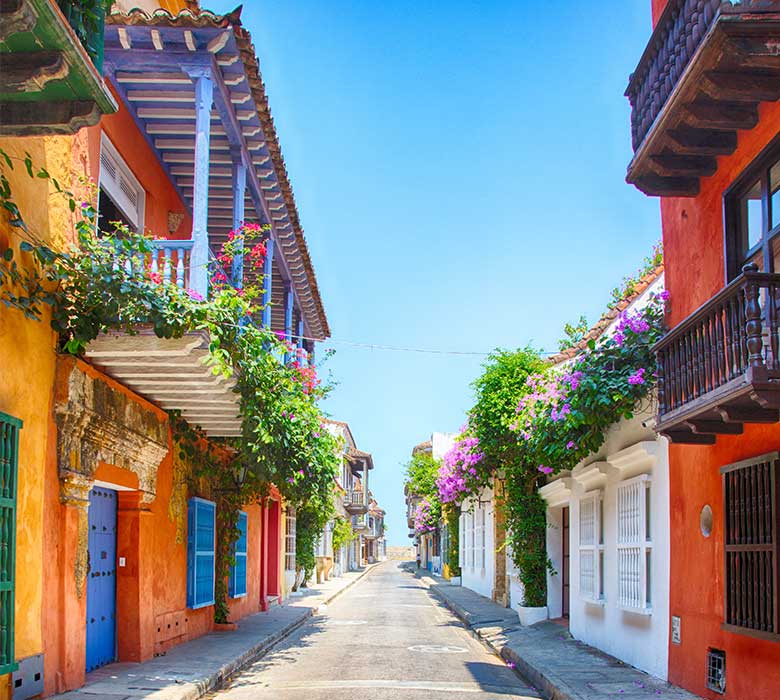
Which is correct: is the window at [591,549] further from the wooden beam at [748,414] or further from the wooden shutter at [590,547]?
the wooden beam at [748,414]

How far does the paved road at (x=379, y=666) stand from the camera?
1020 cm

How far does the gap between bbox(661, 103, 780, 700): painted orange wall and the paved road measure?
79.8 inches

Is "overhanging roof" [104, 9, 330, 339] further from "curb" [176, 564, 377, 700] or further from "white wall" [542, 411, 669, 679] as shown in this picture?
"curb" [176, 564, 377, 700]

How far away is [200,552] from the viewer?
1462cm

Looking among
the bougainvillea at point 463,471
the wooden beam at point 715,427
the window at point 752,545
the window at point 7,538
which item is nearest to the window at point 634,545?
the window at point 752,545

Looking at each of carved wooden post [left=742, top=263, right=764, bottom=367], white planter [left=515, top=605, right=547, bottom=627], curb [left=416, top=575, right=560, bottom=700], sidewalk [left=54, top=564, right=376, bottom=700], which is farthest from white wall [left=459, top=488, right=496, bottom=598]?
carved wooden post [left=742, top=263, right=764, bottom=367]

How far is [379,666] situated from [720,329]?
7168mm

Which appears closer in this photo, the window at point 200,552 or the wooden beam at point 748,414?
the wooden beam at point 748,414

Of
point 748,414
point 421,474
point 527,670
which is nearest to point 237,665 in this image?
point 527,670

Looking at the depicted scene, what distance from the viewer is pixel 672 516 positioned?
10070 millimetres

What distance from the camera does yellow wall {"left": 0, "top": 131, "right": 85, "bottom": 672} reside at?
7848mm

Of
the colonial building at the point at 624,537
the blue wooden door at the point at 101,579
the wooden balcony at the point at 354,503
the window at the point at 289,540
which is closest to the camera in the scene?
the colonial building at the point at 624,537

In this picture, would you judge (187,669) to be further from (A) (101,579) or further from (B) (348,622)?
(B) (348,622)

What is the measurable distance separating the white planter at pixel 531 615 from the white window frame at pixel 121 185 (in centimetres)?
1004
